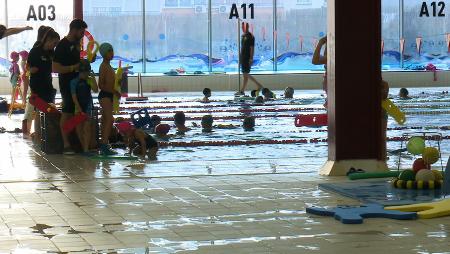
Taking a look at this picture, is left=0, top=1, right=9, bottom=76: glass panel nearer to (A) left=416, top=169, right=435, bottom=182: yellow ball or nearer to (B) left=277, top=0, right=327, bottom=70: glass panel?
(B) left=277, top=0, right=327, bottom=70: glass panel

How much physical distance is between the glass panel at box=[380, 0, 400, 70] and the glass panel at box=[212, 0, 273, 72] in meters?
3.25

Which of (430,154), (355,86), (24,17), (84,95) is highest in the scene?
(24,17)

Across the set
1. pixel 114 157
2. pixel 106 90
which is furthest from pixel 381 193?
pixel 106 90

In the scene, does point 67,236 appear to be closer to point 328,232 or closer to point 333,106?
point 328,232

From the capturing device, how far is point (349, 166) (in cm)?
930

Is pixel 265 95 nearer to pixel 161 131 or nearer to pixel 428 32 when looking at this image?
pixel 161 131

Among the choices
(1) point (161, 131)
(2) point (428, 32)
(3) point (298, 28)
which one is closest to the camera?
(1) point (161, 131)

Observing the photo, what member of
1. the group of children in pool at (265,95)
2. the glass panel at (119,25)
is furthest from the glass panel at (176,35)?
the group of children in pool at (265,95)

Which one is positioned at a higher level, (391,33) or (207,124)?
(391,33)

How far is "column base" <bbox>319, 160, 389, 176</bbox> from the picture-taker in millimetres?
9219

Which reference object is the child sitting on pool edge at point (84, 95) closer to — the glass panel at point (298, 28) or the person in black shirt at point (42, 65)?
the person in black shirt at point (42, 65)

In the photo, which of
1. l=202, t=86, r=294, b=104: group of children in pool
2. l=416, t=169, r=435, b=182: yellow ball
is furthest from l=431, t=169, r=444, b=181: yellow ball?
l=202, t=86, r=294, b=104: group of children in pool

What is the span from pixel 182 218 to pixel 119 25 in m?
21.8

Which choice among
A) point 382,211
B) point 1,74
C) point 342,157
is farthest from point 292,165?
point 1,74
